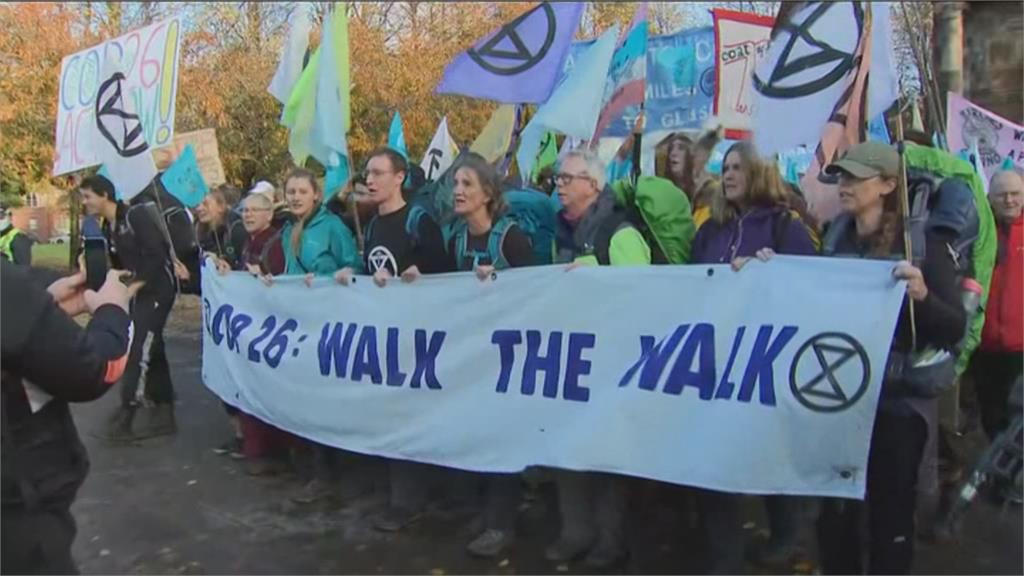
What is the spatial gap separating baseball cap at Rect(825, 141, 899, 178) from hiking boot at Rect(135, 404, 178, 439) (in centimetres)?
524

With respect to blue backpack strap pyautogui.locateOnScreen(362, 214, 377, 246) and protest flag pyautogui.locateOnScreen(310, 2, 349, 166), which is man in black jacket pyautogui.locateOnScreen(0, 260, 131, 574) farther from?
protest flag pyautogui.locateOnScreen(310, 2, 349, 166)

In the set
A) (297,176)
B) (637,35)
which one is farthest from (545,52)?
(297,176)

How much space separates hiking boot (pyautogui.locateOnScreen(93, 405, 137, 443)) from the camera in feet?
21.5

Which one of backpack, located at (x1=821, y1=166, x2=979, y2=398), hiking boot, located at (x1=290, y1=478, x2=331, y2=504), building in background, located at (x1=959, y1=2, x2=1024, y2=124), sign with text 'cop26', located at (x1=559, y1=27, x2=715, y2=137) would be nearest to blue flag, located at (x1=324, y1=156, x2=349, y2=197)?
hiking boot, located at (x1=290, y1=478, x2=331, y2=504)

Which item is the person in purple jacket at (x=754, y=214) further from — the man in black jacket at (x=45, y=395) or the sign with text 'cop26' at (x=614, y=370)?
the man in black jacket at (x=45, y=395)

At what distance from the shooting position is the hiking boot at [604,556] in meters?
4.16

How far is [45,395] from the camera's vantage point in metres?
2.43

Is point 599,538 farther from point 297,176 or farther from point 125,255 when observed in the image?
A: point 125,255

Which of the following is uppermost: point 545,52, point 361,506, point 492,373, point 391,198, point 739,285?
point 545,52

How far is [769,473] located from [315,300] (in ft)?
8.87

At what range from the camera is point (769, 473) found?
3535 mm

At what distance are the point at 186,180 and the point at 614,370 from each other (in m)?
6.63

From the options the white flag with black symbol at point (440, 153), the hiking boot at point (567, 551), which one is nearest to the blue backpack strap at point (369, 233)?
the hiking boot at point (567, 551)

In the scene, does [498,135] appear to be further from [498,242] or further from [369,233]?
[498,242]
